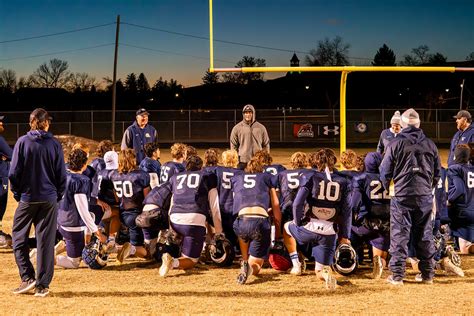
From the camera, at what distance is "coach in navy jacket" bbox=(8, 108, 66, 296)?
20.9 feet

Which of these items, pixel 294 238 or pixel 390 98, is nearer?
pixel 294 238

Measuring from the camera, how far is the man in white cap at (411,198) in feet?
22.7

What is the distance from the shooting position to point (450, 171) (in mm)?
8766

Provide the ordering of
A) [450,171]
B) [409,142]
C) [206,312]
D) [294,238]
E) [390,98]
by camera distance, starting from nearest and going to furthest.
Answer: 1. [206,312]
2. [409,142]
3. [294,238]
4. [450,171]
5. [390,98]

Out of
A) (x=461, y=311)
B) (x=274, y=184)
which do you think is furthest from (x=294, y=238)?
(x=461, y=311)

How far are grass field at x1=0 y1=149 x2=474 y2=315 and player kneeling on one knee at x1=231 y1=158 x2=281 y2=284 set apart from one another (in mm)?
250

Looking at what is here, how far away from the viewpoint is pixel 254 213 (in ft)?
23.7

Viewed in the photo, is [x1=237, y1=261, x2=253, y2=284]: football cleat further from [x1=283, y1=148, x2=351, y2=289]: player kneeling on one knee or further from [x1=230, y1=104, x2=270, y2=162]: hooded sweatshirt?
[x1=230, y1=104, x2=270, y2=162]: hooded sweatshirt

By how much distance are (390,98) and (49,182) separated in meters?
64.0

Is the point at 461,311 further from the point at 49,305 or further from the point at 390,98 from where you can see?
the point at 390,98

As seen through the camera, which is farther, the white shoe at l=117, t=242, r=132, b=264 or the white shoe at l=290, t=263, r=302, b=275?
the white shoe at l=117, t=242, r=132, b=264

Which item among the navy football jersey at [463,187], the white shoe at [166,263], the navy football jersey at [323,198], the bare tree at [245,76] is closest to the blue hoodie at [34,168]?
the white shoe at [166,263]

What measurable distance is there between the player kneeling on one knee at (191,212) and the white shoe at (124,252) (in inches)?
34.2

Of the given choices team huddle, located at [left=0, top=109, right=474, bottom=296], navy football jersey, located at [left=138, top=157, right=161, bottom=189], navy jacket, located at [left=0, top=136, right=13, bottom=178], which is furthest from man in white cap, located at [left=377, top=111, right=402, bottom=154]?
navy jacket, located at [left=0, top=136, right=13, bottom=178]
